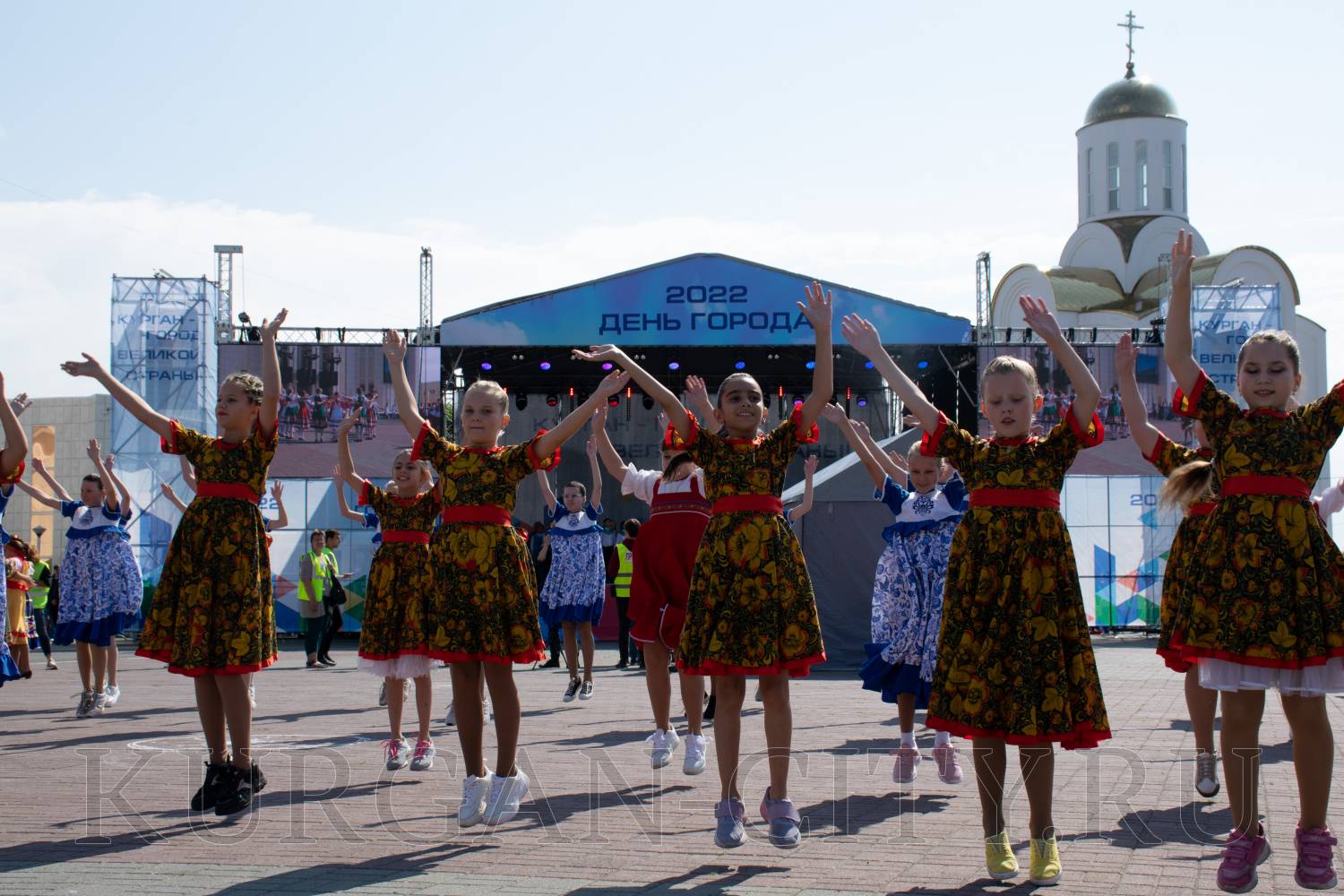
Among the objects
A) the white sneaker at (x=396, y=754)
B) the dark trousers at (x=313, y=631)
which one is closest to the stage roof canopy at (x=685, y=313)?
the dark trousers at (x=313, y=631)

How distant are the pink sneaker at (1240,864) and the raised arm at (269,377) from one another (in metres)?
3.99

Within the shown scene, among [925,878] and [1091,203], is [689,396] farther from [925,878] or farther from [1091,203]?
[1091,203]

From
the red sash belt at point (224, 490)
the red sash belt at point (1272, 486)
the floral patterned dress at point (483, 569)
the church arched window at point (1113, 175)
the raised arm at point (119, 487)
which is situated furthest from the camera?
the church arched window at point (1113, 175)

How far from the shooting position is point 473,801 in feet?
18.4

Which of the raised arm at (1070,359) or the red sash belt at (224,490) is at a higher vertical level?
the raised arm at (1070,359)

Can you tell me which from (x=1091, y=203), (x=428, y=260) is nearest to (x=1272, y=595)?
(x=428, y=260)

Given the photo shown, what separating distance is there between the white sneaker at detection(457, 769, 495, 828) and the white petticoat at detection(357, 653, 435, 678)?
1467mm

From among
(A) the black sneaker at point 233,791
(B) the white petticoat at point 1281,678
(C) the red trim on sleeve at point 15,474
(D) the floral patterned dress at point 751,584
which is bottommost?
(A) the black sneaker at point 233,791

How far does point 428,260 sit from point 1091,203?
2305 cm

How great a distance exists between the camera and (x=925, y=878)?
4.69 m

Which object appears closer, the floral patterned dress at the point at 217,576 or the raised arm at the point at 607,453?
the floral patterned dress at the point at 217,576

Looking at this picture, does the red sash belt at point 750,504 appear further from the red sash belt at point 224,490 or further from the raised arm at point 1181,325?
the red sash belt at point 224,490

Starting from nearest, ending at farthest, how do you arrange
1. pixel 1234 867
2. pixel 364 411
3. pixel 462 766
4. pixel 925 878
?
pixel 1234 867, pixel 925 878, pixel 462 766, pixel 364 411

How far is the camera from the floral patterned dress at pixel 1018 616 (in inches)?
181
